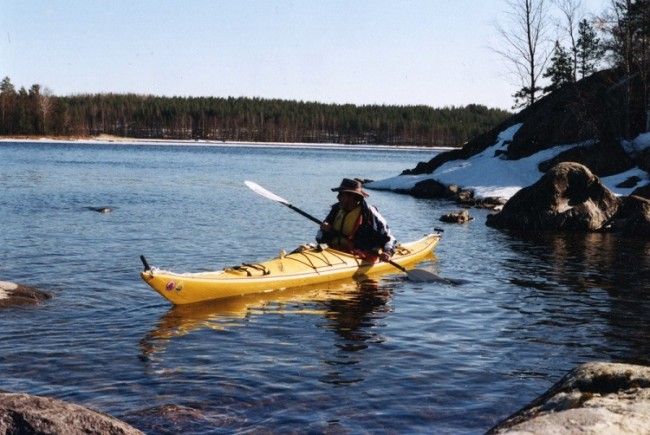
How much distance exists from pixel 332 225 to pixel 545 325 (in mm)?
4436

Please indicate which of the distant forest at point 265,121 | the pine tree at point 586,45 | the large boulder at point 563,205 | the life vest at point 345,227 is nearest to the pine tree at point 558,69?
the pine tree at point 586,45

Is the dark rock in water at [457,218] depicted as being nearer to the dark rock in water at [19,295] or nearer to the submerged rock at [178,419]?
the dark rock in water at [19,295]

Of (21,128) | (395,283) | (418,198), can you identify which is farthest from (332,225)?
(21,128)

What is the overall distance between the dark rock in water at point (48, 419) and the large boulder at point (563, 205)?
60.2 feet

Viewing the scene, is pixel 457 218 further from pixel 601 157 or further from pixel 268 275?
pixel 268 275

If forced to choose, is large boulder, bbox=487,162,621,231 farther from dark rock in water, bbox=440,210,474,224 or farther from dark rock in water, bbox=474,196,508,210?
dark rock in water, bbox=474,196,508,210

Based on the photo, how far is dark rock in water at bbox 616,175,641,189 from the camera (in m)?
24.9

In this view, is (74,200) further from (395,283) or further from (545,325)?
(545,325)

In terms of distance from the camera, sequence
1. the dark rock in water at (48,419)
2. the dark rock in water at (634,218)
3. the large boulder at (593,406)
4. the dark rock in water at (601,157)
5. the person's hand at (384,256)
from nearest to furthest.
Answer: the large boulder at (593,406) < the dark rock in water at (48,419) < the person's hand at (384,256) < the dark rock in water at (634,218) < the dark rock in water at (601,157)

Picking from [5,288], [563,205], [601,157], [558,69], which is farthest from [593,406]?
[558,69]

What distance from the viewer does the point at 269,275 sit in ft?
37.5

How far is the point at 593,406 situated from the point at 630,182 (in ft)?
75.8

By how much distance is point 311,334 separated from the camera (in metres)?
9.27

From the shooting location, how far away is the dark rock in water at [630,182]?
24.9 m
